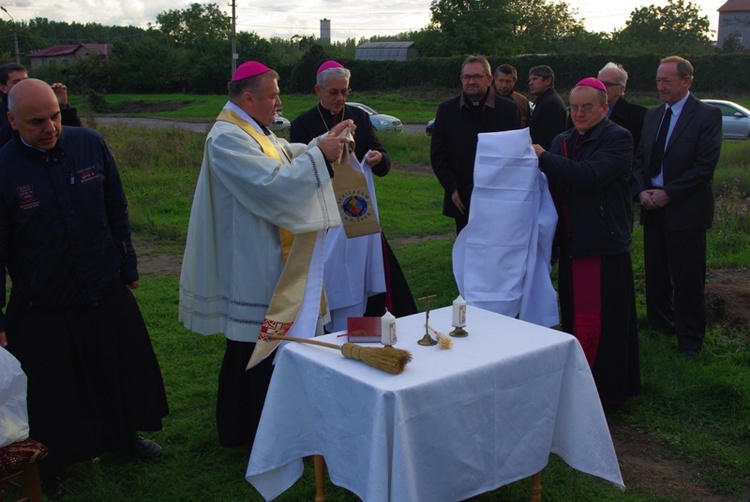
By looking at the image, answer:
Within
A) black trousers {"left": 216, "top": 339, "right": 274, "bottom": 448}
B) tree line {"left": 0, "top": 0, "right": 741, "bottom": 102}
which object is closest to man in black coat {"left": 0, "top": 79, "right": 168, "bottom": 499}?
black trousers {"left": 216, "top": 339, "right": 274, "bottom": 448}

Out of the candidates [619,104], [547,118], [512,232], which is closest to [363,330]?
[512,232]

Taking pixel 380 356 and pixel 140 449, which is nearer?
pixel 380 356

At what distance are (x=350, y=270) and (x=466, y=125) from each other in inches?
60.3

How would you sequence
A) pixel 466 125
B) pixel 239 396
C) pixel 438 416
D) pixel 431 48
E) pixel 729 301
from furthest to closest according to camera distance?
1. pixel 431 48
2. pixel 729 301
3. pixel 466 125
4. pixel 239 396
5. pixel 438 416

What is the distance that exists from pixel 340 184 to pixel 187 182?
30.2ft

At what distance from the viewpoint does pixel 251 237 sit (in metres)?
3.97

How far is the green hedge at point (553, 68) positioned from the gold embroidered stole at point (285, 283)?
36.3 m

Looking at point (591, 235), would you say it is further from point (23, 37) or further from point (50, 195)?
point (23, 37)

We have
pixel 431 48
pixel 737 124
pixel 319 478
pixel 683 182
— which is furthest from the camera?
pixel 431 48

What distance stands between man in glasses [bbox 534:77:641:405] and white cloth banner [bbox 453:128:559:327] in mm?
140

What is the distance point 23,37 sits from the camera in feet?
218

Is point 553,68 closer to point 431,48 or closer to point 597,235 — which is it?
point 431,48

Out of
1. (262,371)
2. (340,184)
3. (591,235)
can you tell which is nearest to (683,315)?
(591,235)

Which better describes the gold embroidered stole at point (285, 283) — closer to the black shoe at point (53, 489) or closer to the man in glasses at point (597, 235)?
the black shoe at point (53, 489)
